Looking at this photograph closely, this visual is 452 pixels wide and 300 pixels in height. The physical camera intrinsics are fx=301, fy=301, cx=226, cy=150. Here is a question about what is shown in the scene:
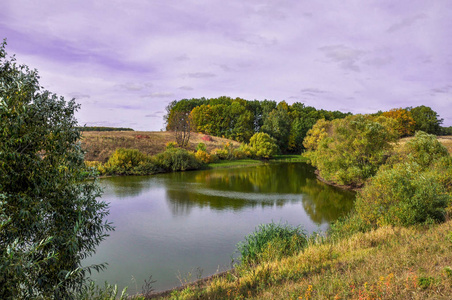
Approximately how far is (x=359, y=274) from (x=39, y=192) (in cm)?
660

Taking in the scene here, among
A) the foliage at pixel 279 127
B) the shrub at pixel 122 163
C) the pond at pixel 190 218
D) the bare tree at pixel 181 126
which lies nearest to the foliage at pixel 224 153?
the bare tree at pixel 181 126

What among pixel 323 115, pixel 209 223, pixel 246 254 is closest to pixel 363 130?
pixel 209 223

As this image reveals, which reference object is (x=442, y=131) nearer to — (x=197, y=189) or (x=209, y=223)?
(x=197, y=189)

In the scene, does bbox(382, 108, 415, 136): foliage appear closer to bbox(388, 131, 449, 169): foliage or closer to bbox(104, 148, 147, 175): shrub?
bbox(388, 131, 449, 169): foliage

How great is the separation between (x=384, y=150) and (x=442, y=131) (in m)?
52.7

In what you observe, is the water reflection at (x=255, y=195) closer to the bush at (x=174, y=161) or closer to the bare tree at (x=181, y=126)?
the bush at (x=174, y=161)

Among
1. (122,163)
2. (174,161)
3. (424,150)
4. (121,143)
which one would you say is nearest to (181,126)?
(121,143)

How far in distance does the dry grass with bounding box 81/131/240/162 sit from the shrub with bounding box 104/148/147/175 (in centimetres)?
292

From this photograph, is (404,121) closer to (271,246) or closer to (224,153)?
(224,153)

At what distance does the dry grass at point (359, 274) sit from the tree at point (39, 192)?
2.98 metres

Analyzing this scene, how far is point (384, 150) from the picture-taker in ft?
87.7

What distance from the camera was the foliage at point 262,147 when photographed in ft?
195

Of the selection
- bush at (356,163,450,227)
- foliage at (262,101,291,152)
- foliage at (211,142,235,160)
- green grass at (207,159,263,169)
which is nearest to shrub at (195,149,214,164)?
green grass at (207,159,263,169)

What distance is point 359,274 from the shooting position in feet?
21.7
